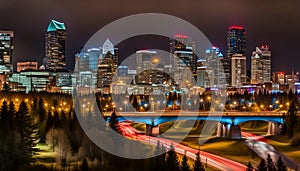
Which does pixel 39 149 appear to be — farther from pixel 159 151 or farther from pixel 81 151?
pixel 159 151

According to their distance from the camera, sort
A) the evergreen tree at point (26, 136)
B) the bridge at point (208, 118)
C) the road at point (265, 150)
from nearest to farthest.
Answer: the evergreen tree at point (26, 136) < the road at point (265, 150) < the bridge at point (208, 118)

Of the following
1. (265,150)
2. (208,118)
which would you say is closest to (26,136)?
(265,150)

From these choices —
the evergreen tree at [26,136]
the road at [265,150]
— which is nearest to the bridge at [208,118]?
the road at [265,150]

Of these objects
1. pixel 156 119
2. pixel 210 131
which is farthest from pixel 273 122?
pixel 156 119

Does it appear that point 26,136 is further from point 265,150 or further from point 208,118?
point 208,118

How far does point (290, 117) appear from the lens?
250ft

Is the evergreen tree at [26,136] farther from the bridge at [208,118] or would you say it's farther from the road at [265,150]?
the road at [265,150]

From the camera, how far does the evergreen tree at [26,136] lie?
4712cm

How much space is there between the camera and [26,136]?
5334 cm

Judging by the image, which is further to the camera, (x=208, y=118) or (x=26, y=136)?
(x=208, y=118)

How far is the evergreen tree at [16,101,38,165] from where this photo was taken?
155ft

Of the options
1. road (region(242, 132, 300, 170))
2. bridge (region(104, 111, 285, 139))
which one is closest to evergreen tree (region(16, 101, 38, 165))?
bridge (region(104, 111, 285, 139))

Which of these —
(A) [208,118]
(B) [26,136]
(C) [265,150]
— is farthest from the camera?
(A) [208,118]

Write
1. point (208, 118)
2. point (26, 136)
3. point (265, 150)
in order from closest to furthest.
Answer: point (26, 136) < point (265, 150) < point (208, 118)
